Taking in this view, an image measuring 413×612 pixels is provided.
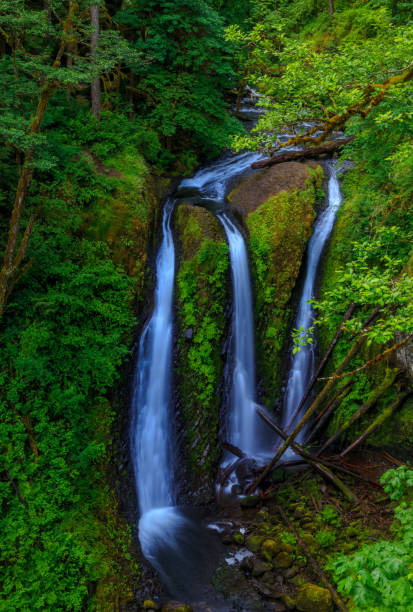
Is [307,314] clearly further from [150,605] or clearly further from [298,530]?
[150,605]

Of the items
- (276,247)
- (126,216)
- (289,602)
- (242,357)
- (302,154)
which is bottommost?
(289,602)

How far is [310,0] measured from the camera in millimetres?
19641

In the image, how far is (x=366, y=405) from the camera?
6.66 metres

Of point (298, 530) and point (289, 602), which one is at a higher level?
point (298, 530)

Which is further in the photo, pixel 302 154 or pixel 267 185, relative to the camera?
pixel 302 154

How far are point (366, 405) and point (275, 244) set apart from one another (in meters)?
4.42

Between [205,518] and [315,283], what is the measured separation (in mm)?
5816

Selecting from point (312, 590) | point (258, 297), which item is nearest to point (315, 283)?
point (258, 297)

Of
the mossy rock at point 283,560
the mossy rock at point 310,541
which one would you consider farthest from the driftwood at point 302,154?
the mossy rock at point 283,560

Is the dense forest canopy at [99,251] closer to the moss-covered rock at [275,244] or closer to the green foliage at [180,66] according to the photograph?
the green foliage at [180,66]

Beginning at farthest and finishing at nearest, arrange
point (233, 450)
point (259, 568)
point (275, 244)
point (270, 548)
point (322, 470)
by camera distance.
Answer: point (275, 244) → point (233, 450) → point (322, 470) → point (270, 548) → point (259, 568)

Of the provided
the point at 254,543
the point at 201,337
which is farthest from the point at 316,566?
the point at 201,337

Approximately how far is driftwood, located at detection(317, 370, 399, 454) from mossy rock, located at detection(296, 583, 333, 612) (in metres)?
2.34

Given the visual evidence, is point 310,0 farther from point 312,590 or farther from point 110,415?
point 312,590
